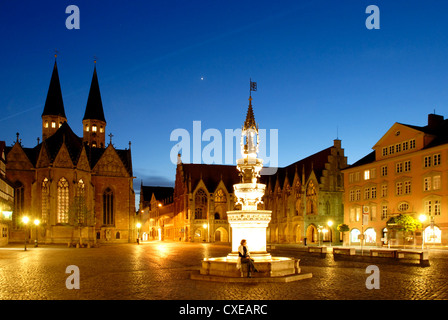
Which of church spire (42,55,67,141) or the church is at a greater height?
church spire (42,55,67,141)

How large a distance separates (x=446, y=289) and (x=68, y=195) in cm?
6236

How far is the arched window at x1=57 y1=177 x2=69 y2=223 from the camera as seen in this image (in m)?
68.1

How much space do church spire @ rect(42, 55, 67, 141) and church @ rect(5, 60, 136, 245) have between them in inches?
602

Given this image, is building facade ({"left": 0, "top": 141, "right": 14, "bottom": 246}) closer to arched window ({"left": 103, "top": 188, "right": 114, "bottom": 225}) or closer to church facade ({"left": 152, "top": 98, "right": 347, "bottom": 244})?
arched window ({"left": 103, "top": 188, "right": 114, "bottom": 225})

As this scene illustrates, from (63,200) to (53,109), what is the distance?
29.3 meters

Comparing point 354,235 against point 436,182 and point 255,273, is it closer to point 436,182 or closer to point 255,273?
point 436,182

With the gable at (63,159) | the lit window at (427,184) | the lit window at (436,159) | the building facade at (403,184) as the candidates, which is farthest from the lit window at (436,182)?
the gable at (63,159)

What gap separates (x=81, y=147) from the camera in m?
71.8

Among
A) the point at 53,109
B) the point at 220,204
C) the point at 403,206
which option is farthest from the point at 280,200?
the point at 53,109

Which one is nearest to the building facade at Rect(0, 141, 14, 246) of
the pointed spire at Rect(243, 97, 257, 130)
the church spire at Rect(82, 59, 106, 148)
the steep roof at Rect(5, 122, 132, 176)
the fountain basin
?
the steep roof at Rect(5, 122, 132, 176)

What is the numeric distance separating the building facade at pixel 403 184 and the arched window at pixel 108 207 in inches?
1469

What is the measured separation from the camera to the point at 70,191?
69.3 metres
